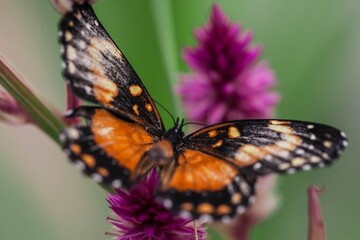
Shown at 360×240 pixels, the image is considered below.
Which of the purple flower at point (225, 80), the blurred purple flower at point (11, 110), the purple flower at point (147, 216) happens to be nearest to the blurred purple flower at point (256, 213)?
the purple flower at point (225, 80)

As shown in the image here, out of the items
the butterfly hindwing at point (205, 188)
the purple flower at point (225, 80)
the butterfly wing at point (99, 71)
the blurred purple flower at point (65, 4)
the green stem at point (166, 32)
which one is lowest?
the butterfly hindwing at point (205, 188)

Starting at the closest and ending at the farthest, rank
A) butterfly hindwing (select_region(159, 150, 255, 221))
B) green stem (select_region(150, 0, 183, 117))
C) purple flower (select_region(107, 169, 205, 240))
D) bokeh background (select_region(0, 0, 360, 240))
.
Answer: butterfly hindwing (select_region(159, 150, 255, 221)), purple flower (select_region(107, 169, 205, 240)), green stem (select_region(150, 0, 183, 117)), bokeh background (select_region(0, 0, 360, 240))

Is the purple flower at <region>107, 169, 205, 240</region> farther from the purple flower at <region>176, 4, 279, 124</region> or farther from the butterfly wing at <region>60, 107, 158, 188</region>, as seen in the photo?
the purple flower at <region>176, 4, 279, 124</region>

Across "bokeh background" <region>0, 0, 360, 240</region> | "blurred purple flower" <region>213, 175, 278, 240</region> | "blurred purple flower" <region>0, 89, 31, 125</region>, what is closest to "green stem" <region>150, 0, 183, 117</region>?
"bokeh background" <region>0, 0, 360, 240</region>

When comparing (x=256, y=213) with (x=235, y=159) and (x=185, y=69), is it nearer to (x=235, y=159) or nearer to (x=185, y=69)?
(x=235, y=159)

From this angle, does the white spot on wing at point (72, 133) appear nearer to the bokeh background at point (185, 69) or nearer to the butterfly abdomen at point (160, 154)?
the butterfly abdomen at point (160, 154)

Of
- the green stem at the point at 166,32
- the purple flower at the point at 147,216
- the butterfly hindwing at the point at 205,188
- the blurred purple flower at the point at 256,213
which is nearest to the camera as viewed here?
the butterfly hindwing at the point at 205,188

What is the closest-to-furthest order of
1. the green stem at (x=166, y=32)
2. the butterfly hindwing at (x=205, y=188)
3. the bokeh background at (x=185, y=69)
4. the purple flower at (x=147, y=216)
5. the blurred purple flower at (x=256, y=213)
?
the butterfly hindwing at (x=205, y=188) < the purple flower at (x=147, y=216) < the blurred purple flower at (x=256, y=213) < the green stem at (x=166, y=32) < the bokeh background at (x=185, y=69)
